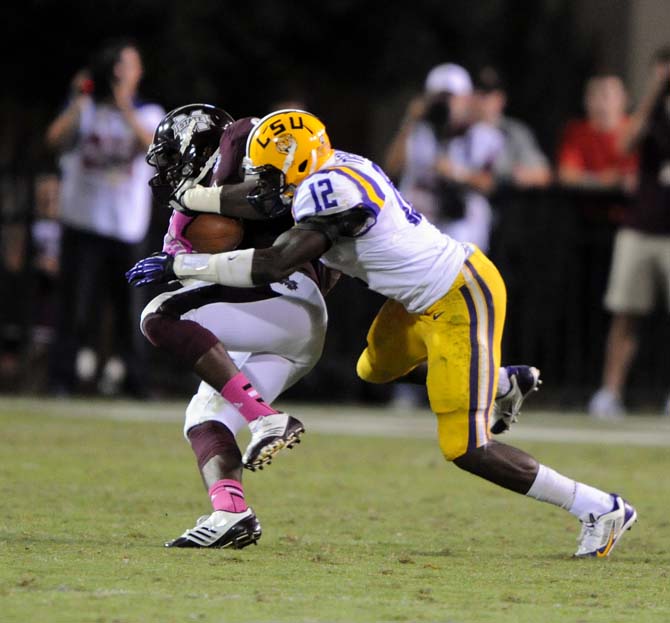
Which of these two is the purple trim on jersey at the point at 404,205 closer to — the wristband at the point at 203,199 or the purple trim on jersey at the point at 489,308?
the purple trim on jersey at the point at 489,308

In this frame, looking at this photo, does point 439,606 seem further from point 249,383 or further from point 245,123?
point 245,123

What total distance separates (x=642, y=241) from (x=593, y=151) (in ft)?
4.34

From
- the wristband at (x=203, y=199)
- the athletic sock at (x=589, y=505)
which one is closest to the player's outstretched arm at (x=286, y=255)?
the wristband at (x=203, y=199)

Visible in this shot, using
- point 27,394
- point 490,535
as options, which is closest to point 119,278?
point 27,394

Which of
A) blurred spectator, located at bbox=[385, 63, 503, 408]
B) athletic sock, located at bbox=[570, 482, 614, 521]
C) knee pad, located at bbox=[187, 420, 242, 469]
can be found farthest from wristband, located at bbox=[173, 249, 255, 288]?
blurred spectator, located at bbox=[385, 63, 503, 408]

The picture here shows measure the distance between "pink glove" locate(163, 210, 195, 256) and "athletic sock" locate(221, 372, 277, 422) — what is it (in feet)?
1.85

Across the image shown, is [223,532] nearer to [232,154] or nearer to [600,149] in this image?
[232,154]

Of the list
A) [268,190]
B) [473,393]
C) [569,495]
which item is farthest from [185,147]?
[569,495]

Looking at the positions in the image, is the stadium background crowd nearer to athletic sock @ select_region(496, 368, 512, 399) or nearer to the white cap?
the white cap

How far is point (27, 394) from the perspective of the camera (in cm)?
1241

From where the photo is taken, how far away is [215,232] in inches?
236

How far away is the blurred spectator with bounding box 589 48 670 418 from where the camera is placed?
37.2ft

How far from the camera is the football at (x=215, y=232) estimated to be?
19.7 feet

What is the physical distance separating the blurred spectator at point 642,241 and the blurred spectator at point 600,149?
61cm
